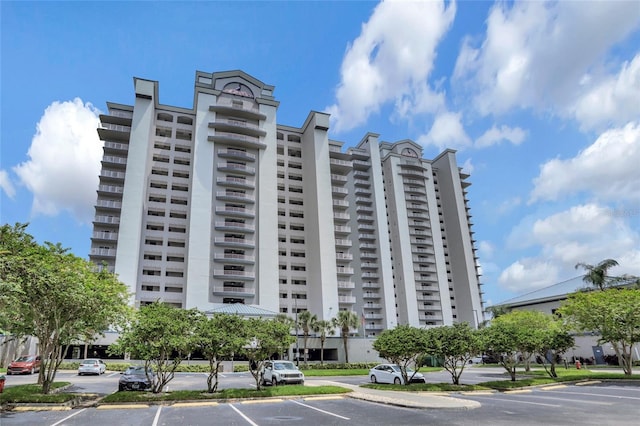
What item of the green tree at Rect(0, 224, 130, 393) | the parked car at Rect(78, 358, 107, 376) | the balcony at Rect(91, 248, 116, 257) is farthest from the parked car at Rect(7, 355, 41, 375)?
the balcony at Rect(91, 248, 116, 257)

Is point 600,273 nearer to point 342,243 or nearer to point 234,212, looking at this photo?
point 342,243

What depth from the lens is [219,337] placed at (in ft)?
64.7

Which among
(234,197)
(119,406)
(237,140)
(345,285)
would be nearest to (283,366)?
(119,406)

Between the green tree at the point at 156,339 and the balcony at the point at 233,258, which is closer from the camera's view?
the green tree at the point at 156,339

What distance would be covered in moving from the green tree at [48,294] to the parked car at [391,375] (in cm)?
1806

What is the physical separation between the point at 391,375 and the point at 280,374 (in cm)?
786

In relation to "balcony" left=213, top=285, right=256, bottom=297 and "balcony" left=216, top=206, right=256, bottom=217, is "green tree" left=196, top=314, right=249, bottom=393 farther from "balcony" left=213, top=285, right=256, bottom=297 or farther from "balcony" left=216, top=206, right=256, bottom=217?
"balcony" left=216, top=206, right=256, bottom=217

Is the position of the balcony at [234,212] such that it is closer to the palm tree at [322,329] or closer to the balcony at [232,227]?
the balcony at [232,227]

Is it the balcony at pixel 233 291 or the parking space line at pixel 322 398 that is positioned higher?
the balcony at pixel 233 291

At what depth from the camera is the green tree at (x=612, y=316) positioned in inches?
1218

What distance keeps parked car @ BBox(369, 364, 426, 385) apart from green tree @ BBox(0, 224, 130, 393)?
18.1 m

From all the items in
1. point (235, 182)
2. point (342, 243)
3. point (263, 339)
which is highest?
point (235, 182)

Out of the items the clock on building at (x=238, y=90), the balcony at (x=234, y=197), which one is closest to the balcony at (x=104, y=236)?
the balcony at (x=234, y=197)

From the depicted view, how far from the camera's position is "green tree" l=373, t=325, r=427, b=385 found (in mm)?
24328
